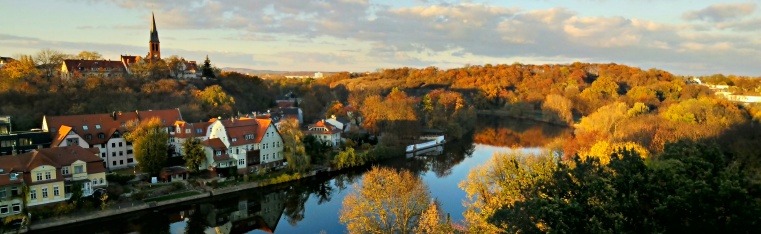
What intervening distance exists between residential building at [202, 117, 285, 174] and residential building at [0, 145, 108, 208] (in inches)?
230

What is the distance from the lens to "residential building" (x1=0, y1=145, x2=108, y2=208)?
18.3 m

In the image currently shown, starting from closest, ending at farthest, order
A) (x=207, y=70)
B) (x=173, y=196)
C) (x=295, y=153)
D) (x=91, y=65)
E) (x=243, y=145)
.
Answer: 1. (x=173, y=196)
2. (x=243, y=145)
3. (x=295, y=153)
4. (x=91, y=65)
5. (x=207, y=70)

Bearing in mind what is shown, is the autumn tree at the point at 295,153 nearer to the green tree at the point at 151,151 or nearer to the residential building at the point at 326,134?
the residential building at the point at 326,134

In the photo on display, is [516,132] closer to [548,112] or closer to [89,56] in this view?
[548,112]

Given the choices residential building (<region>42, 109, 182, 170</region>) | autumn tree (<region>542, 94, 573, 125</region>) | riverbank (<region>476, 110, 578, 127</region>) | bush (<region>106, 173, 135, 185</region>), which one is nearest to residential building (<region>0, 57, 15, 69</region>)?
residential building (<region>42, 109, 182, 170</region>)

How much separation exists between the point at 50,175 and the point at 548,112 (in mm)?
50464

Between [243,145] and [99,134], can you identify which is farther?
[243,145]

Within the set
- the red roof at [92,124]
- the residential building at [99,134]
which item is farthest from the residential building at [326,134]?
the residential building at [99,134]

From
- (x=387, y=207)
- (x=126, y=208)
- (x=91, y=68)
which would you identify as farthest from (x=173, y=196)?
(x=91, y=68)

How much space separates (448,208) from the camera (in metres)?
21.1

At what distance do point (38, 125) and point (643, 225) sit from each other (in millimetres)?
33772

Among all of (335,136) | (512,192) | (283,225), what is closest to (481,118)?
(335,136)

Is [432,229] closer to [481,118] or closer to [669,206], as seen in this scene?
[669,206]

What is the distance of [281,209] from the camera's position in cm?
2205
